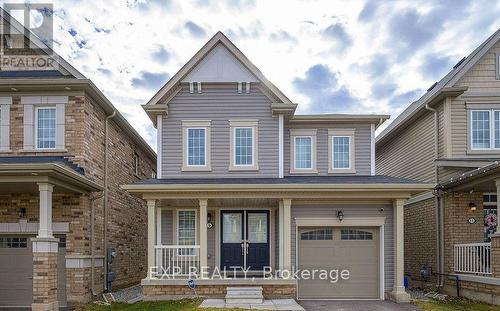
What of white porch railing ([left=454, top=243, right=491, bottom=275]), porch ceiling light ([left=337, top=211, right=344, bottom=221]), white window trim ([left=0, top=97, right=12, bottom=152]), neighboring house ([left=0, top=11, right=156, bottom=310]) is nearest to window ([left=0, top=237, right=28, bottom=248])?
neighboring house ([left=0, top=11, right=156, bottom=310])

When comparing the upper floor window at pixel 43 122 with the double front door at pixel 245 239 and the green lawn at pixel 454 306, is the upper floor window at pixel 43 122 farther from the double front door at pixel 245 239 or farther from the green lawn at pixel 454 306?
the green lawn at pixel 454 306

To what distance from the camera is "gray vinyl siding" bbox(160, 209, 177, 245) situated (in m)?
13.9

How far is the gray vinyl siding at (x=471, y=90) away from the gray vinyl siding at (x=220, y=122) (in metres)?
5.71

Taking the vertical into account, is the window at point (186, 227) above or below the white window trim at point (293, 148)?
below

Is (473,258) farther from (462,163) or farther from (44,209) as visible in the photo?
(44,209)

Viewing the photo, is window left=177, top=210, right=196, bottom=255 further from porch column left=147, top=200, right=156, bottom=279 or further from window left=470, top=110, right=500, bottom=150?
window left=470, top=110, right=500, bottom=150

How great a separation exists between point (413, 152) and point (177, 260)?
31.8 ft

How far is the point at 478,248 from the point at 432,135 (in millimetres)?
4083

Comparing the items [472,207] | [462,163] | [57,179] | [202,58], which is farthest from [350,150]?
[57,179]

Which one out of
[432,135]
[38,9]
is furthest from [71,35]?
[432,135]

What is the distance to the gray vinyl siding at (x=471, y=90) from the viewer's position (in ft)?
47.4

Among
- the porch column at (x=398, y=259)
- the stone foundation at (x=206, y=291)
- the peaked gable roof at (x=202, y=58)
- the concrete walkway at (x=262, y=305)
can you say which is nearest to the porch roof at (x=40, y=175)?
the peaked gable roof at (x=202, y=58)

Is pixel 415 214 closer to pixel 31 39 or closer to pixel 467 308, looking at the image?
pixel 467 308

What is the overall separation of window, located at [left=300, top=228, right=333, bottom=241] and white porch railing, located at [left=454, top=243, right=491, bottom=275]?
391cm
